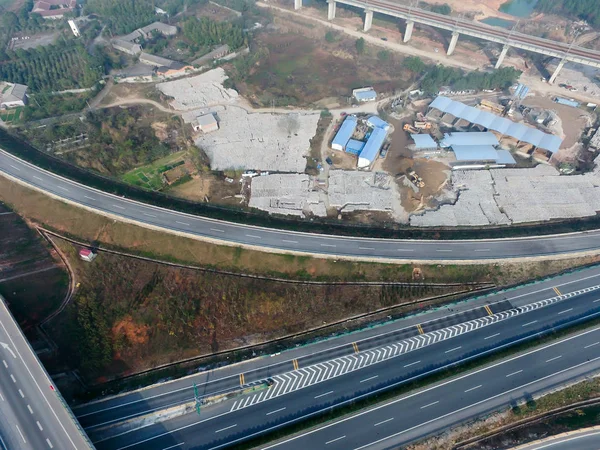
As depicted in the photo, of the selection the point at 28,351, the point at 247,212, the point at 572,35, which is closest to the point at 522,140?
the point at 247,212

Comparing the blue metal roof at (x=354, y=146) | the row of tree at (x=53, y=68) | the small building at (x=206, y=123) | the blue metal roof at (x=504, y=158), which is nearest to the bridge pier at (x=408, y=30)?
the blue metal roof at (x=504, y=158)

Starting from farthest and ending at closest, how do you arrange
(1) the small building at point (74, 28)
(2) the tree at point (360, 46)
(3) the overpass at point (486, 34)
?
(2) the tree at point (360, 46)
(1) the small building at point (74, 28)
(3) the overpass at point (486, 34)

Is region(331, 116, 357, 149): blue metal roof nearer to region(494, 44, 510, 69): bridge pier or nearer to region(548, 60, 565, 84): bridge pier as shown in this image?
region(494, 44, 510, 69): bridge pier

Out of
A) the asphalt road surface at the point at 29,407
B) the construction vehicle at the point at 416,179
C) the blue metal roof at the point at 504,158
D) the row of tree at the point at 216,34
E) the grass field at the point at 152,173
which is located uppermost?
the row of tree at the point at 216,34

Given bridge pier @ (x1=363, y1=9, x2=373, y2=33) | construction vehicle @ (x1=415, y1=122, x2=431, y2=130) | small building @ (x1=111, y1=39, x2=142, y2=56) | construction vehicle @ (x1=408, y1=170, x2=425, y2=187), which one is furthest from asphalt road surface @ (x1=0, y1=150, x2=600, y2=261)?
bridge pier @ (x1=363, y1=9, x2=373, y2=33)

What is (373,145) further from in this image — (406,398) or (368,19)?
(368,19)

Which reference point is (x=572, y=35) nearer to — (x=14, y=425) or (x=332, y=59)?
(x=332, y=59)

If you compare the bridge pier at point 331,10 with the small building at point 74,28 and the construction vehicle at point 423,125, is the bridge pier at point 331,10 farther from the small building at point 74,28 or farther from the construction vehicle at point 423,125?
the small building at point 74,28
